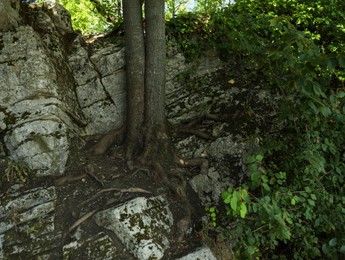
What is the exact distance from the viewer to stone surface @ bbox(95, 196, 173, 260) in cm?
429

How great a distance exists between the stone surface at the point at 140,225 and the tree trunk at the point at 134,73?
112 centimetres

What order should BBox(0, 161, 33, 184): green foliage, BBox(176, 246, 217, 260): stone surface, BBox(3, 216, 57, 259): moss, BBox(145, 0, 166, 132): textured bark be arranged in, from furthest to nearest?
BBox(145, 0, 166, 132): textured bark < BBox(0, 161, 33, 184): green foliage < BBox(176, 246, 217, 260): stone surface < BBox(3, 216, 57, 259): moss

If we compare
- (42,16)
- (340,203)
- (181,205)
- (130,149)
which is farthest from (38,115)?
(340,203)

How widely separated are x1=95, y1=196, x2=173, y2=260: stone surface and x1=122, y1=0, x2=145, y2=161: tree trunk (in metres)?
1.12

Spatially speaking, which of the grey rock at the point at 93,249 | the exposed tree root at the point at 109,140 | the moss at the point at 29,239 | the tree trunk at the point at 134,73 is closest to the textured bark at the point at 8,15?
the tree trunk at the point at 134,73

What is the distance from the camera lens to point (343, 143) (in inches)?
182

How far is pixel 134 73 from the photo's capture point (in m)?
5.61

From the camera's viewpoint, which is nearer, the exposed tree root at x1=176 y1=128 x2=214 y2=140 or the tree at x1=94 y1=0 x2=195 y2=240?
the tree at x1=94 y1=0 x2=195 y2=240

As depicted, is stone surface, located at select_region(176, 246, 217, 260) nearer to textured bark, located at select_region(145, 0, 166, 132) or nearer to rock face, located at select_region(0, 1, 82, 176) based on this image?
textured bark, located at select_region(145, 0, 166, 132)

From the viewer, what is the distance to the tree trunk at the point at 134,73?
5514mm

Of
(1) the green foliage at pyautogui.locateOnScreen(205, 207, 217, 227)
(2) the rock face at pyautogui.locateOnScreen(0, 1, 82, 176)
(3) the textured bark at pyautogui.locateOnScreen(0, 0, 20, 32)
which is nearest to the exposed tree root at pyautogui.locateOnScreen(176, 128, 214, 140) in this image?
(1) the green foliage at pyautogui.locateOnScreen(205, 207, 217, 227)

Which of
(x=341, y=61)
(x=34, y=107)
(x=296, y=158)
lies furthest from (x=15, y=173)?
(x=341, y=61)

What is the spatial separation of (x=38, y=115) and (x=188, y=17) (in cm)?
359

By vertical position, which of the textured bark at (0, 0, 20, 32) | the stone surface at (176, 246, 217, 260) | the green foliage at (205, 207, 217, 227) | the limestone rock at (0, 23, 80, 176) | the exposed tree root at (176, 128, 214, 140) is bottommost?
the stone surface at (176, 246, 217, 260)
